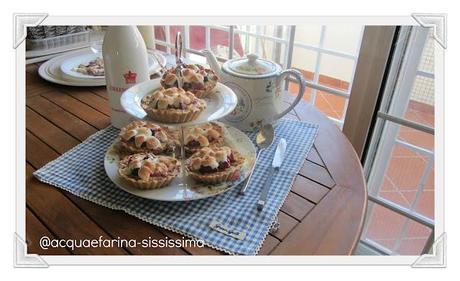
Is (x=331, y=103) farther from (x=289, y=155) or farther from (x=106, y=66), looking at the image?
(x=106, y=66)

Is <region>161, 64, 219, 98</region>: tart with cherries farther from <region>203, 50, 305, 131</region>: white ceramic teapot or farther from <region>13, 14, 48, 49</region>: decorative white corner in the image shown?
<region>13, 14, 48, 49</region>: decorative white corner

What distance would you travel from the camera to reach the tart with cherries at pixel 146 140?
66cm

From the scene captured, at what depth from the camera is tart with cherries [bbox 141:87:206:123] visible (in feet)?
1.86

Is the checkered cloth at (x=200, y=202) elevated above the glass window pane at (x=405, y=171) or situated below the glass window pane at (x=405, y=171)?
above

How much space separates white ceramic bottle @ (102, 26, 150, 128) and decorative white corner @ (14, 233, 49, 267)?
1.15 ft

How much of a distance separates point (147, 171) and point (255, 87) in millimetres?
293

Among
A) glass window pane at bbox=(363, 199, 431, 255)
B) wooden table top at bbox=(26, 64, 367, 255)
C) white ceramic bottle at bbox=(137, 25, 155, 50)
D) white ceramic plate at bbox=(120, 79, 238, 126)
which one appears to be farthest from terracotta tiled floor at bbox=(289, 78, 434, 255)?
white ceramic plate at bbox=(120, 79, 238, 126)

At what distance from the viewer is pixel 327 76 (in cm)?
139

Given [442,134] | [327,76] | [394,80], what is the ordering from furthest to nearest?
[327,76], [394,80], [442,134]

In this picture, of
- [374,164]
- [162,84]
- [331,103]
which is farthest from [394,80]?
[162,84]

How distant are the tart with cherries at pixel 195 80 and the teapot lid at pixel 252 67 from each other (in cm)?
6

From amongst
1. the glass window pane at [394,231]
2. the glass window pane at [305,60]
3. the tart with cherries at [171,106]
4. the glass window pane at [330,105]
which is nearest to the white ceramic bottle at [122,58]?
the tart with cherries at [171,106]
